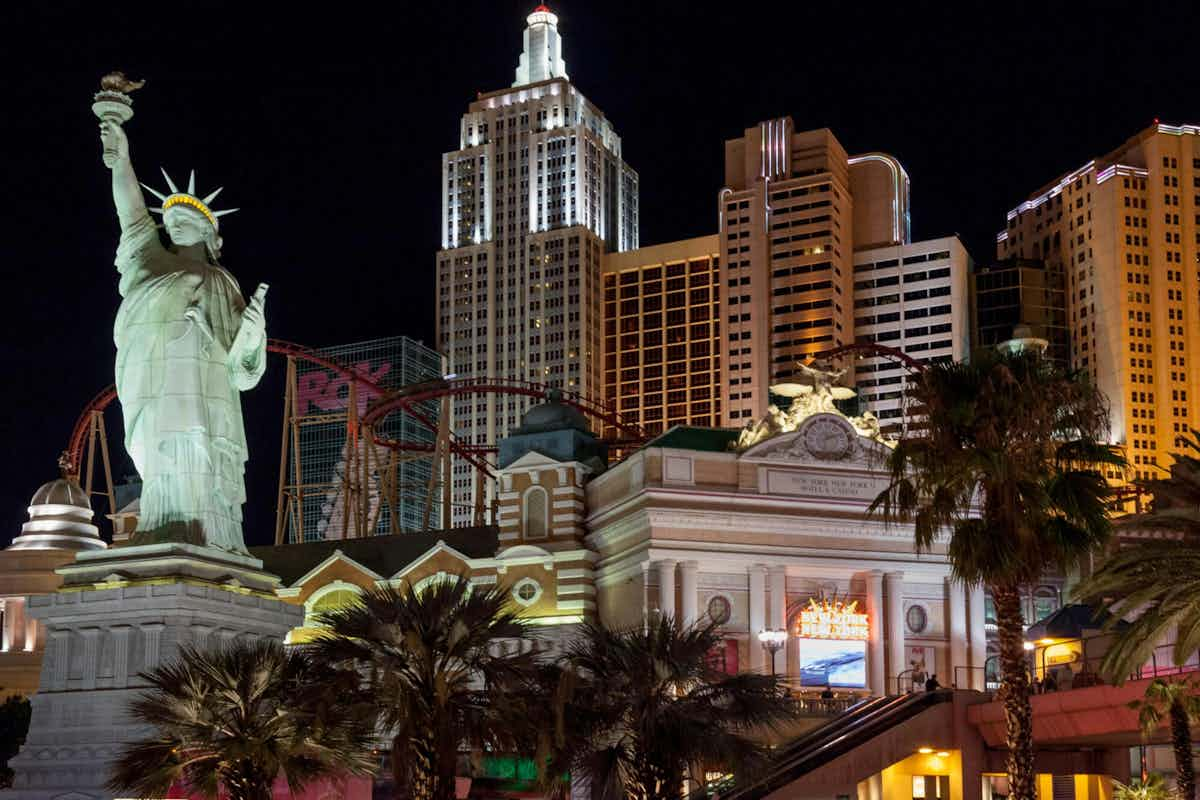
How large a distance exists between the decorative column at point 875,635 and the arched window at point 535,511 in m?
11.6

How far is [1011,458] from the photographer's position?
30312mm

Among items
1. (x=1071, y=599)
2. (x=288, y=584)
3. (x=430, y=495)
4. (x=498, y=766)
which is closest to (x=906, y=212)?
(x=430, y=495)

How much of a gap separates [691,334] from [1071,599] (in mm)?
127401

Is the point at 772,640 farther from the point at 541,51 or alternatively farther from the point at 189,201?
the point at 541,51

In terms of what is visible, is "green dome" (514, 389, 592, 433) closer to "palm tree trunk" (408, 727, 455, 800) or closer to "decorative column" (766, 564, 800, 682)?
"decorative column" (766, 564, 800, 682)

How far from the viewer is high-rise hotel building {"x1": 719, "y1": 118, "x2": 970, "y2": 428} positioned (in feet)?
488

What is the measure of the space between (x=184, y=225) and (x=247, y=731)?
82.9 ft

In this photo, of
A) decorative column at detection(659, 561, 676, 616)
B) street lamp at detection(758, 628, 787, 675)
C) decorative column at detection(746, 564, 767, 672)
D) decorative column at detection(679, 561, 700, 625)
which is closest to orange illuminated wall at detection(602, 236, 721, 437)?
→ decorative column at detection(746, 564, 767, 672)

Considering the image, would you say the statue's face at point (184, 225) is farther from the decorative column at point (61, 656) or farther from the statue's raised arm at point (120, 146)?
the decorative column at point (61, 656)

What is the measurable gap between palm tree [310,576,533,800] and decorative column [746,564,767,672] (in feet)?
79.4

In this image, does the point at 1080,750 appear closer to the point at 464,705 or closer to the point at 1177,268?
the point at 464,705

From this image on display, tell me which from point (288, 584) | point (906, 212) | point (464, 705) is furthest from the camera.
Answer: point (906, 212)

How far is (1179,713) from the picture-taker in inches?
1246

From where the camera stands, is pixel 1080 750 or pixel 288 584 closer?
pixel 1080 750
